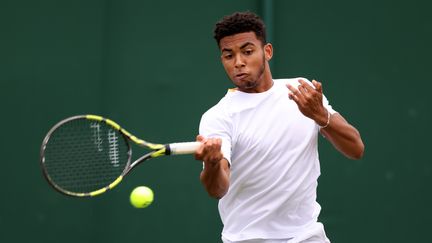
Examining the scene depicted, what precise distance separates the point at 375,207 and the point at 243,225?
87.1 inches

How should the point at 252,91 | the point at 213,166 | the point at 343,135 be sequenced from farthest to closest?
the point at 252,91 → the point at 343,135 → the point at 213,166

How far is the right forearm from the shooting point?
3305 mm

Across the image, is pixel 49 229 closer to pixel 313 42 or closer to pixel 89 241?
pixel 89 241

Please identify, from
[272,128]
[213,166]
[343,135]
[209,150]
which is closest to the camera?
[209,150]

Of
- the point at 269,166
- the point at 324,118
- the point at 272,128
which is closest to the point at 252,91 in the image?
the point at 272,128

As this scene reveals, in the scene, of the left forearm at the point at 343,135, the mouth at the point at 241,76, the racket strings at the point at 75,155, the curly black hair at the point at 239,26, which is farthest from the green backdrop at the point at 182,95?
the left forearm at the point at 343,135

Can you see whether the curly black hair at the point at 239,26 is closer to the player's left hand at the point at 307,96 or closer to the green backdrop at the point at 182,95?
the player's left hand at the point at 307,96

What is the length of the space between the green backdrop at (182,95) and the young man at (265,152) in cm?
158

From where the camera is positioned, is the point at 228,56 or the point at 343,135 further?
the point at 228,56

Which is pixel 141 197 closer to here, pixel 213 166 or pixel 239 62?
pixel 213 166

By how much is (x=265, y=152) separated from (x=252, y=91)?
0.33 m

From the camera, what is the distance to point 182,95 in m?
5.40

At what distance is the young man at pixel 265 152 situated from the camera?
12.2ft

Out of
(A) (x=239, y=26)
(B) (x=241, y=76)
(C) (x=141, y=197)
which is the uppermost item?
(A) (x=239, y=26)
